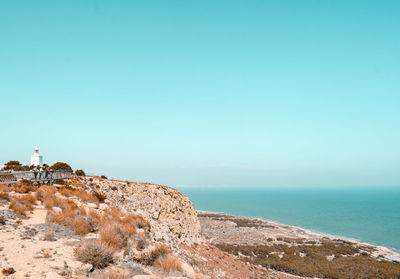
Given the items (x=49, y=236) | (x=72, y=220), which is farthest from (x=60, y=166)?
(x=49, y=236)

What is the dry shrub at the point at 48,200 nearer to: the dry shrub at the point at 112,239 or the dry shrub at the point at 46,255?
the dry shrub at the point at 112,239

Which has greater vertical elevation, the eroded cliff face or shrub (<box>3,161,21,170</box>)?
shrub (<box>3,161,21,170</box>)

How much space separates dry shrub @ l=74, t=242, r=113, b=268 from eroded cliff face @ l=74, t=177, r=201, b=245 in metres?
12.6

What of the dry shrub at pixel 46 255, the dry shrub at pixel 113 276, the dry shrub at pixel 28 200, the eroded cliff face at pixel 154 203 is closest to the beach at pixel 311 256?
the eroded cliff face at pixel 154 203

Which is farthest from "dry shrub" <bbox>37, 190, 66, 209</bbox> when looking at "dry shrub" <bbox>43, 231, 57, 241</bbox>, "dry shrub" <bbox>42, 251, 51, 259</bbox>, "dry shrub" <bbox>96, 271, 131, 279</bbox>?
"dry shrub" <bbox>96, 271, 131, 279</bbox>

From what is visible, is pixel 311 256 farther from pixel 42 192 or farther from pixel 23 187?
pixel 23 187

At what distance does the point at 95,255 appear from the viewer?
27.2 ft

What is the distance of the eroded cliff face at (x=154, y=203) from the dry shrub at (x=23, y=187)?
563 cm

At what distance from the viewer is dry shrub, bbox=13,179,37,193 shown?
1551 centimetres

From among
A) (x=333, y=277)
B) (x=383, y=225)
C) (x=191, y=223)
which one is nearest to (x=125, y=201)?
(x=191, y=223)

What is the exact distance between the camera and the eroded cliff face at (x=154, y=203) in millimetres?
22375

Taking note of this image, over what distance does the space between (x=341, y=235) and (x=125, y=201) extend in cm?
7529

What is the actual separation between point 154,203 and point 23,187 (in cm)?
1153

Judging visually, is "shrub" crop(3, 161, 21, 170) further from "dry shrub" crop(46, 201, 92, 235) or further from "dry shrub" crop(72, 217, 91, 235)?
"dry shrub" crop(72, 217, 91, 235)
